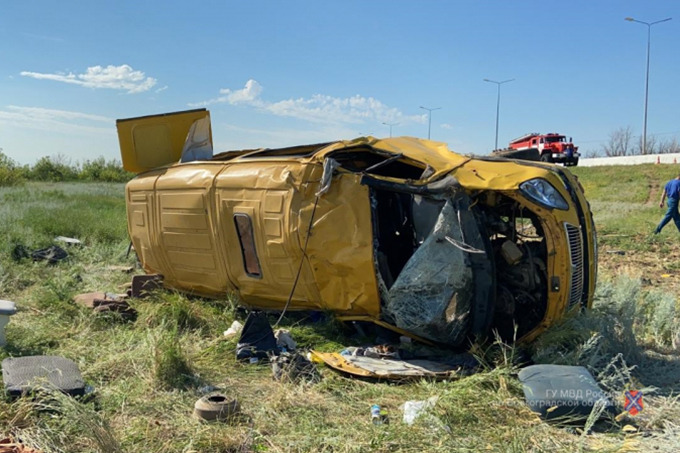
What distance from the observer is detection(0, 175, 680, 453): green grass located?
125 inches

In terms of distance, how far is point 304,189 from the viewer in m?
5.11

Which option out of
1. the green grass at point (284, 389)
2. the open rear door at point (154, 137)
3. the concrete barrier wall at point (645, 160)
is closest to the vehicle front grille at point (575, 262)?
the green grass at point (284, 389)

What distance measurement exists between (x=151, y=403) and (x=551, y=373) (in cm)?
259

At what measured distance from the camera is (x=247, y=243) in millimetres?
5570

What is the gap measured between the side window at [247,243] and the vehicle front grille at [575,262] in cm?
274

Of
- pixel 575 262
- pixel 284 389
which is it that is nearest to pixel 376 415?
pixel 284 389

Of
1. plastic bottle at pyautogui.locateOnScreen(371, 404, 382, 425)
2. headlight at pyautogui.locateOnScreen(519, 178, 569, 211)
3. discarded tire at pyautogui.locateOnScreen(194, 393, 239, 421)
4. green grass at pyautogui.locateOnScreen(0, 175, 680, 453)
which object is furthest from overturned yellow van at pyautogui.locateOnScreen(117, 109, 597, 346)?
discarded tire at pyautogui.locateOnScreen(194, 393, 239, 421)

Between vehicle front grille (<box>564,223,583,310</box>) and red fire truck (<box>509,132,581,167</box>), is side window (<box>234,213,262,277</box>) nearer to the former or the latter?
vehicle front grille (<box>564,223,583,310</box>)

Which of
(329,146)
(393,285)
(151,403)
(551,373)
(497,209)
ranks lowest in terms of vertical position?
(151,403)

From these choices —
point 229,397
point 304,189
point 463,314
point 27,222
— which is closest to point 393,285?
point 463,314

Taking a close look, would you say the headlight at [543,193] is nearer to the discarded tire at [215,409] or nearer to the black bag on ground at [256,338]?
the black bag on ground at [256,338]

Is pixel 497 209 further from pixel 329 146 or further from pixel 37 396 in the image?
pixel 37 396

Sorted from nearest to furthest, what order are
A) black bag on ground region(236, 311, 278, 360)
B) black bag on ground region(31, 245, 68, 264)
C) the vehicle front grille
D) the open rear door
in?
the vehicle front grille → black bag on ground region(236, 311, 278, 360) → the open rear door → black bag on ground region(31, 245, 68, 264)

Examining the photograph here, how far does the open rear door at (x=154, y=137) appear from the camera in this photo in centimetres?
744
